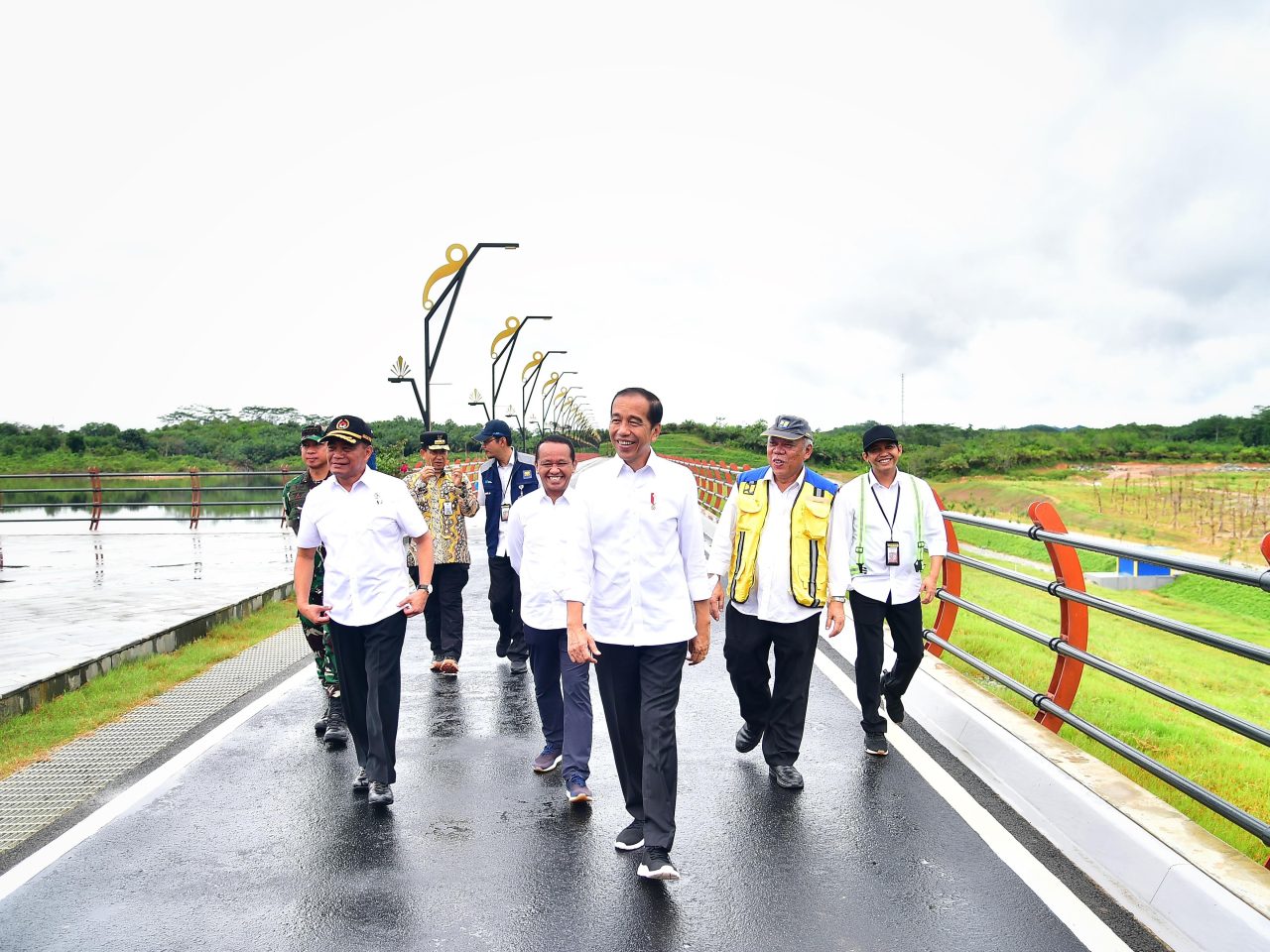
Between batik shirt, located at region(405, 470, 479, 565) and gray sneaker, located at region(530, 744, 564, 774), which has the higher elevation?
batik shirt, located at region(405, 470, 479, 565)

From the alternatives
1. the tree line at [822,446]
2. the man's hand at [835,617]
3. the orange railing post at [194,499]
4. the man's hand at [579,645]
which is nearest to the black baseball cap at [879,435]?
the man's hand at [835,617]

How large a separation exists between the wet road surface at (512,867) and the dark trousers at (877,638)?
39cm

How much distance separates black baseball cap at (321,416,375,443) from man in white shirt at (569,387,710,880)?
140 centimetres

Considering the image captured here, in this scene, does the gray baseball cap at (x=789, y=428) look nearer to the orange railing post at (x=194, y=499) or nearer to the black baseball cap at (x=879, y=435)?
the black baseball cap at (x=879, y=435)

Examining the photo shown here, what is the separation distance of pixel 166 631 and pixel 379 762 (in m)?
4.70

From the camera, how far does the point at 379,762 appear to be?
190 inches

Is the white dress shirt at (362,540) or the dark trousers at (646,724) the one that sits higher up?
the white dress shirt at (362,540)

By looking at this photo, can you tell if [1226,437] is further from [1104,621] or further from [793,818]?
[793,818]

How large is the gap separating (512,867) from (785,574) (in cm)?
191

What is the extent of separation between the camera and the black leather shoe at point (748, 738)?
544 cm

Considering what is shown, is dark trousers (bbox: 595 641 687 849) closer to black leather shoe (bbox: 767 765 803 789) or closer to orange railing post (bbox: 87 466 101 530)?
black leather shoe (bbox: 767 765 803 789)

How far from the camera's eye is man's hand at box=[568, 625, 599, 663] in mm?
3949

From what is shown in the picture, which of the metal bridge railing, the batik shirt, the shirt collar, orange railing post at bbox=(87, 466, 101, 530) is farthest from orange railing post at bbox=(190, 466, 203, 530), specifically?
the shirt collar

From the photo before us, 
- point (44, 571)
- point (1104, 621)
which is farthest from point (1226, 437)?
point (44, 571)
